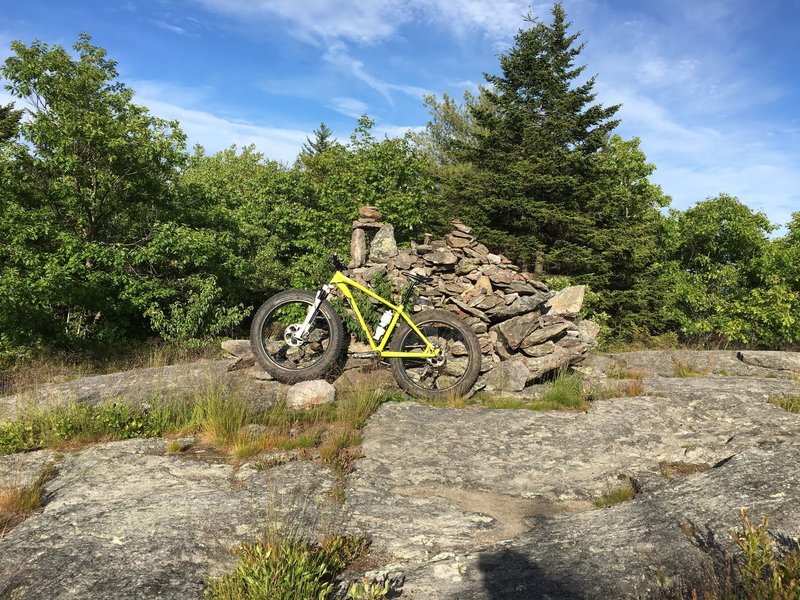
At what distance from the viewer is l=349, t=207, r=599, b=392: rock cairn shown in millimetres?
7930

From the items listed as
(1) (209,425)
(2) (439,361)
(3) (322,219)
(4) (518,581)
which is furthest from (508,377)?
(3) (322,219)

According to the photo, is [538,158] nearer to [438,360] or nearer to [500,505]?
[438,360]

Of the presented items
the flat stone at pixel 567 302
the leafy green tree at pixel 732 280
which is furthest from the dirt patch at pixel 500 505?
the leafy green tree at pixel 732 280

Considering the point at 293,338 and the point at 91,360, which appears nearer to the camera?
the point at 293,338

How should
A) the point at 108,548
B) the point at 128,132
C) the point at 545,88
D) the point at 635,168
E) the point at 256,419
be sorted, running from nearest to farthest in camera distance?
the point at 108,548
the point at 256,419
the point at 128,132
the point at 545,88
the point at 635,168

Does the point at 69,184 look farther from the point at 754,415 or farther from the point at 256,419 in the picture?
the point at 754,415

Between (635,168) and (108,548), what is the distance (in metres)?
27.0

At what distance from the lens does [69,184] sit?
11.8m

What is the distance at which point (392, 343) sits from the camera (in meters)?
7.60

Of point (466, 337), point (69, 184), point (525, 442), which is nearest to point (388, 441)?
point (525, 442)

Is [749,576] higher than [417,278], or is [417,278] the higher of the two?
[417,278]

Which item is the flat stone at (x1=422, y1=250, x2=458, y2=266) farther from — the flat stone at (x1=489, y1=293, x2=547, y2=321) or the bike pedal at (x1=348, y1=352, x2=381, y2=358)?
the bike pedal at (x1=348, y1=352, x2=381, y2=358)

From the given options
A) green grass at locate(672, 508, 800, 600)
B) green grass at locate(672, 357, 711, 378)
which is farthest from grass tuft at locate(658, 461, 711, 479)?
green grass at locate(672, 357, 711, 378)

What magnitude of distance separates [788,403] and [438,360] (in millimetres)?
4906
